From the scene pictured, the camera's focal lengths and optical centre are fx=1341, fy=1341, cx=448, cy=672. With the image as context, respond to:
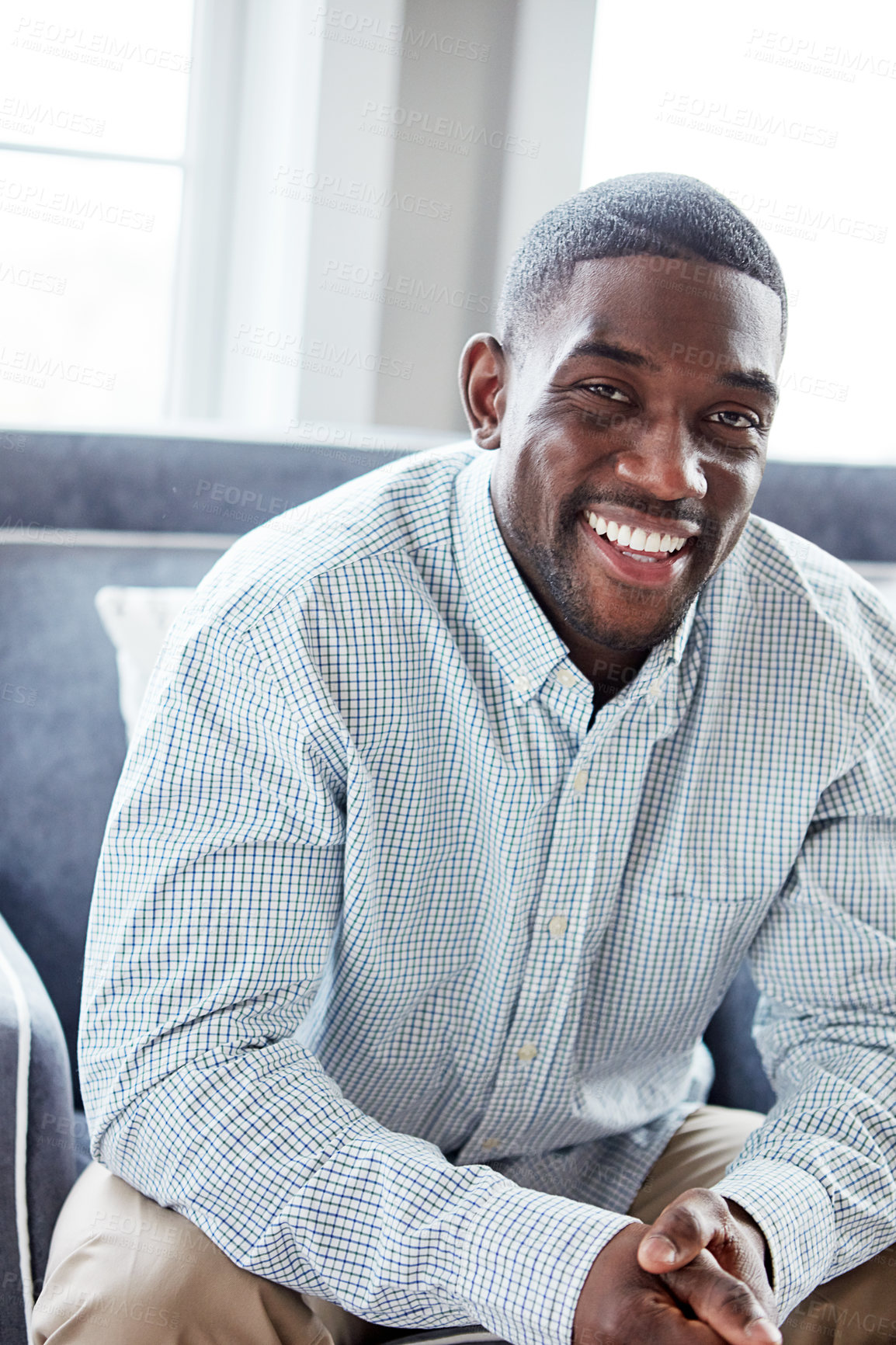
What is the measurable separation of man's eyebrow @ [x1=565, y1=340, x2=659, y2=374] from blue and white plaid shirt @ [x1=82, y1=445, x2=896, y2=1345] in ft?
0.49

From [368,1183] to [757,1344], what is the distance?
261mm

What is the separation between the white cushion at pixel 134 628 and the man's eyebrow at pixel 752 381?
0.63 m

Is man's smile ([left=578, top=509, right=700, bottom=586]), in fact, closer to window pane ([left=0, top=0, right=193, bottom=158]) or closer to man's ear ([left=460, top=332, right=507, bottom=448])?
man's ear ([left=460, top=332, right=507, bottom=448])

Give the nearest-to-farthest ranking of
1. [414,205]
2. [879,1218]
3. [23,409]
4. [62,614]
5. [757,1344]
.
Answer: [757,1344], [879,1218], [62,614], [414,205], [23,409]

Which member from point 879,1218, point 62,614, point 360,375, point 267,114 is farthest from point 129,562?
point 267,114

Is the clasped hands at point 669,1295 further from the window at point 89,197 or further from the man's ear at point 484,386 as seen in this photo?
the window at point 89,197

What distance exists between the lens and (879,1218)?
3.25ft

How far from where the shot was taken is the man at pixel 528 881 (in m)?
0.88

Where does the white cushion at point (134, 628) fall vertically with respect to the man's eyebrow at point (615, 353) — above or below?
below

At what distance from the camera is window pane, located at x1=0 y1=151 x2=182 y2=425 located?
2.52 metres

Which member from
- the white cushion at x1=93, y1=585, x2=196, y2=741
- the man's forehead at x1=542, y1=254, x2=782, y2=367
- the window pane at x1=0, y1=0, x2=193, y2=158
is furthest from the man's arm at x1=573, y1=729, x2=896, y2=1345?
the window pane at x1=0, y1=0, x2=193, y2=158

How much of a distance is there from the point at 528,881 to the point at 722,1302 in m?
0.35

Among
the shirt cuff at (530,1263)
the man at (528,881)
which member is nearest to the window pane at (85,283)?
the man at (528,881)

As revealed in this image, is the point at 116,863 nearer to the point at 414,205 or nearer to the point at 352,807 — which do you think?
the point at 352,807
